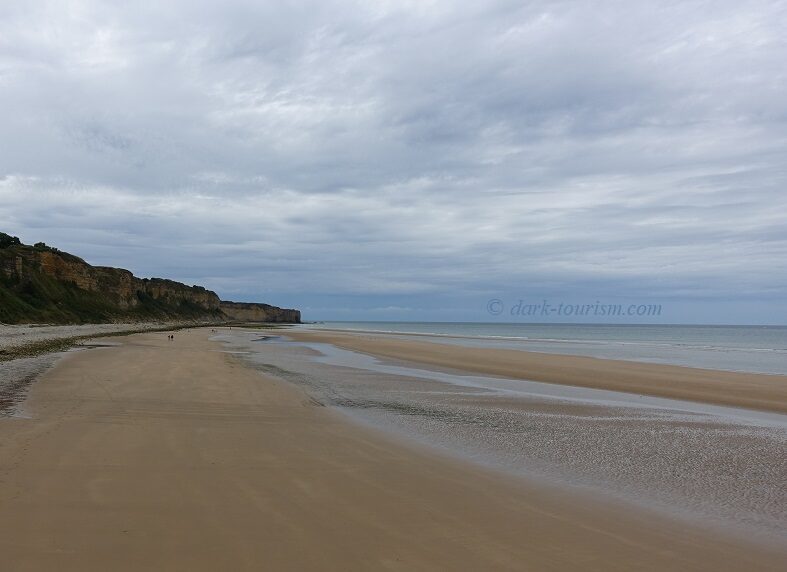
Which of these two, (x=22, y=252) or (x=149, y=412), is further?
(x=22, y=252)

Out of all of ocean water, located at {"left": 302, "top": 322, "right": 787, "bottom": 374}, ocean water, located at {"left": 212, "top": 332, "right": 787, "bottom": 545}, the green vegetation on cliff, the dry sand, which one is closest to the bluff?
the green vegetation on cliff

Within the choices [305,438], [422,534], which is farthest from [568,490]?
[305,438]

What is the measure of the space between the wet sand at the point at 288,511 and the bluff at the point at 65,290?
198ft

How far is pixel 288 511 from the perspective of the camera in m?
5.43

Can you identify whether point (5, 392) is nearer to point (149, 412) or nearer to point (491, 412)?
point (149, 412)

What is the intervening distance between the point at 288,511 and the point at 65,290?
90.6m

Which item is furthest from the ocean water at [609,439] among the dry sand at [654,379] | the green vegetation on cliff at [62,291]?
the green vegetation on cliff at [62,291]

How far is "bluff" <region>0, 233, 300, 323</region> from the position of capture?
67.6 meters

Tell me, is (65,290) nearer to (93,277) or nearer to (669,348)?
(93,277)

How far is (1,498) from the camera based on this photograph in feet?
17.6

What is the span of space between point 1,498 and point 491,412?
9722 mm

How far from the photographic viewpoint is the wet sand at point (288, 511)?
439 centimetres

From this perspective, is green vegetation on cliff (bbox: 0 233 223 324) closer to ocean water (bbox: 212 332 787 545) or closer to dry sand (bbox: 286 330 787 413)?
dry sand (bbox: 286 330 787 413)

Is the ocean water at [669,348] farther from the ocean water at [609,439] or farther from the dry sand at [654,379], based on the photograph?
the ocean water at [609,439]
